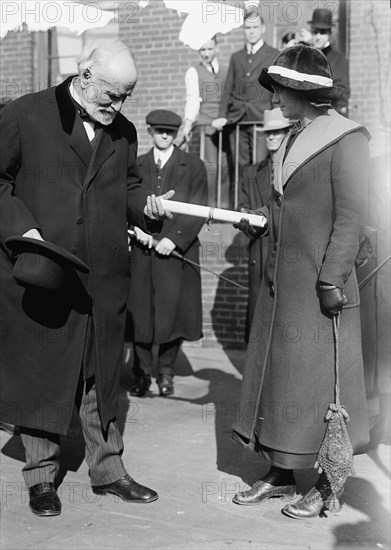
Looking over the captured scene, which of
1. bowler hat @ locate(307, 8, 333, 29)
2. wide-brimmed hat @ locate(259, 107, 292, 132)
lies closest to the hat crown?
wide-brimmed hat @ locate(259, 107, 292, 132)

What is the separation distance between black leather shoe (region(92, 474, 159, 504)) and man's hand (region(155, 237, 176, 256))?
2705 mm

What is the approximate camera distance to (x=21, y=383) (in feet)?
14.1

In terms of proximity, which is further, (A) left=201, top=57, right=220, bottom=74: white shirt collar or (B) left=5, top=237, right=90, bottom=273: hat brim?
(A) left=201, top=57, right=220, bottom=74: white shirt collar

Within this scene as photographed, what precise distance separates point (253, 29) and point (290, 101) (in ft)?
15.3

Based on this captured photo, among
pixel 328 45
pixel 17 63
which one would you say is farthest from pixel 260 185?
pixel 17 63

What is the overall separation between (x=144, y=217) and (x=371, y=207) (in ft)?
5.49

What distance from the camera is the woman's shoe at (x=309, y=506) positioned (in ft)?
13.7

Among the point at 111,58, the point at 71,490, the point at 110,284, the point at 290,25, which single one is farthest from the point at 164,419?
the point at 290,25

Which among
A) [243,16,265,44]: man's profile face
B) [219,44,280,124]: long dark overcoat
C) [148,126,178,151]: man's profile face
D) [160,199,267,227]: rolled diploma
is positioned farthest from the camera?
[219,44,280,124]: long dark overcoat

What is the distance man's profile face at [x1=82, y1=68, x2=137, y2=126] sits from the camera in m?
4.06

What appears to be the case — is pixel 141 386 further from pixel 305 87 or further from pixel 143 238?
pixel 305 87

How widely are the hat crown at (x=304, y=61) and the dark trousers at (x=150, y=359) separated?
3.24 metres

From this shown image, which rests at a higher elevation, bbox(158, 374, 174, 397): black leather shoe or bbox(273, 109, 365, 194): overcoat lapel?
bbox(273, 109, 365, 194): overcoat lapel

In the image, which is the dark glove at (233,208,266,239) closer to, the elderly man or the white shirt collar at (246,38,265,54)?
the elderly man
